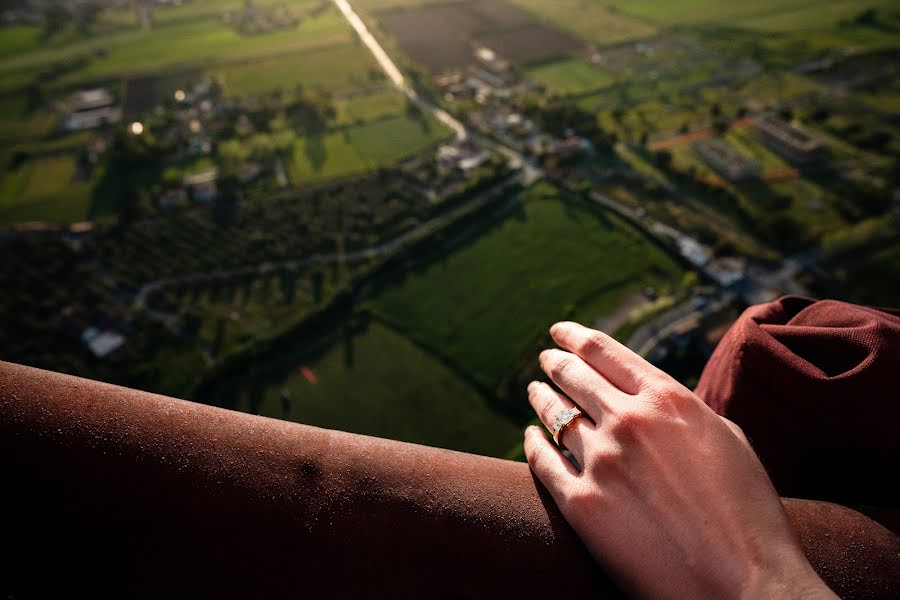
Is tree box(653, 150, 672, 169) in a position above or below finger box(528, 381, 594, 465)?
below

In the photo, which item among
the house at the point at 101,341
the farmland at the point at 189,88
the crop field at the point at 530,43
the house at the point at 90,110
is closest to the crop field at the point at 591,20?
the crop field at the point at 530,43

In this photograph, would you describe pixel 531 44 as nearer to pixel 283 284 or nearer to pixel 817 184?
pixel 817 184

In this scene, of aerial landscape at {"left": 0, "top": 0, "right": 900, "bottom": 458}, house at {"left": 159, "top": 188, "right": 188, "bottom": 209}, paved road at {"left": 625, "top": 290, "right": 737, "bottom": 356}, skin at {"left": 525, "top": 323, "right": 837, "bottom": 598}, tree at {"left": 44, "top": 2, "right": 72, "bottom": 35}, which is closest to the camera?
skin at {"left": 525, "top": 323, "right": 837, "bottom": 598}

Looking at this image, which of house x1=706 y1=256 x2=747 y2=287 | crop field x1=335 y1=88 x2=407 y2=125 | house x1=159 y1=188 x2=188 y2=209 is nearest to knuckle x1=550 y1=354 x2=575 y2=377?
house x1=706 y1=256 x2=747 y2=287

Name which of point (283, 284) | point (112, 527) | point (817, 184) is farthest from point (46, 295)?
point (817, 184)

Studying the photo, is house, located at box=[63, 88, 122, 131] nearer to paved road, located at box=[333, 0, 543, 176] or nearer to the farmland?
the farmland

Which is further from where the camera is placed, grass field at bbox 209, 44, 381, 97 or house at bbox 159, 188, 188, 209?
grass field at bbox 209, 44, 381, 97

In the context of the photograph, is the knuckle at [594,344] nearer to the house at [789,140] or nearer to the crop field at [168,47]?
the house at [789,140]
